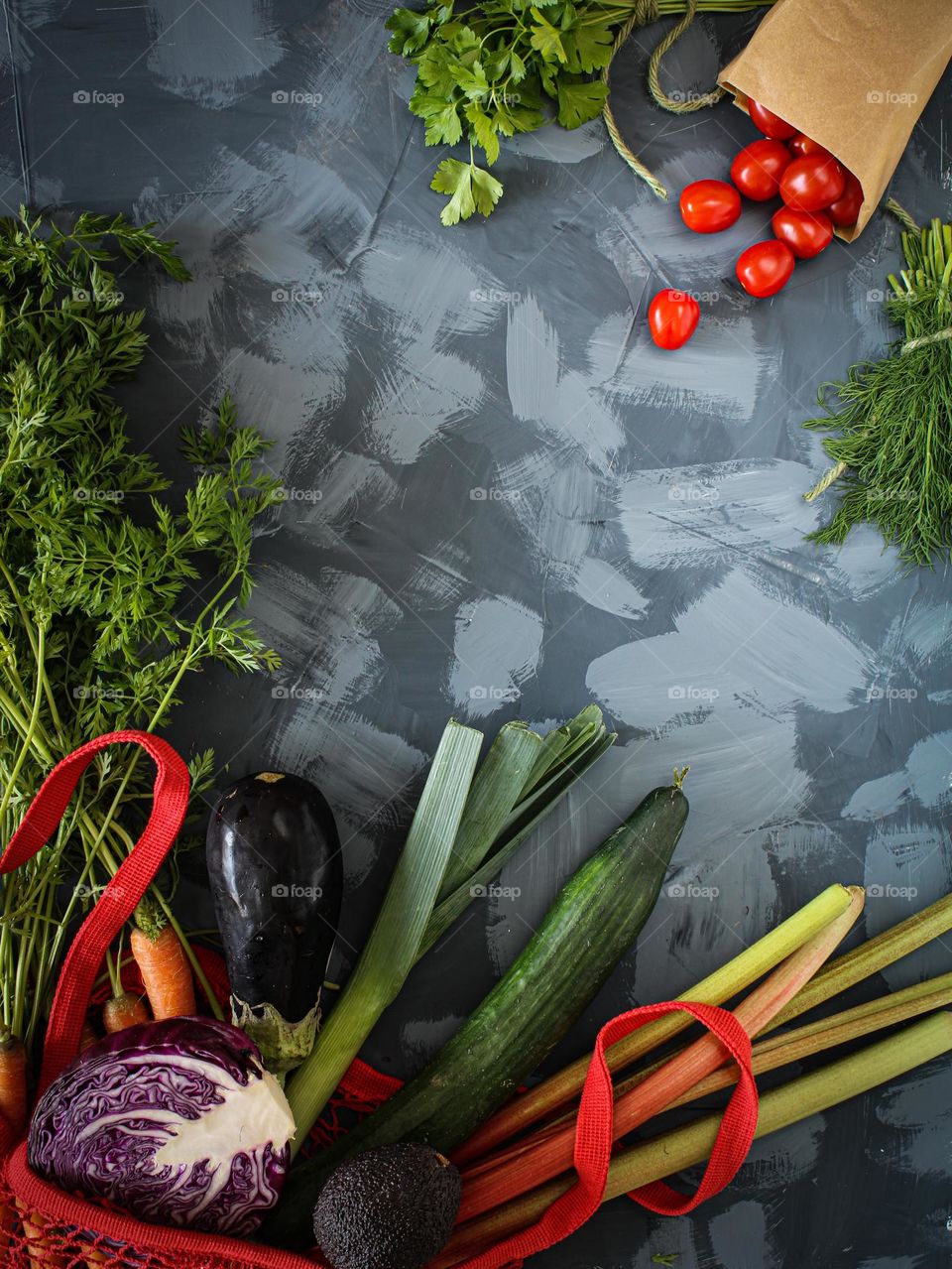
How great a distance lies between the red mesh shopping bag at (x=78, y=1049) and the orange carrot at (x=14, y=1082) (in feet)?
0.07

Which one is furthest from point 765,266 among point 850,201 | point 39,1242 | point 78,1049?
point 39,1242

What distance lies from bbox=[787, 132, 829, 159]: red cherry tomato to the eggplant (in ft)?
4.35

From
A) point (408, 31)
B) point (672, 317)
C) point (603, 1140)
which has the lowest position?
point (603, 1140)

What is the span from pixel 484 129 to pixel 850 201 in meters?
0.64

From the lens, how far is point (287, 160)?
1.54m

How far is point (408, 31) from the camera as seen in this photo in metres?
1.48

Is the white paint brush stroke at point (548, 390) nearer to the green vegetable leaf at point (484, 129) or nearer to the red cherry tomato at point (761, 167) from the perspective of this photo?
the green vegetable leaf at point (484, 129)

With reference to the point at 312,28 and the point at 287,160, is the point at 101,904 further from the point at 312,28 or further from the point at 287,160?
the point at 312,28

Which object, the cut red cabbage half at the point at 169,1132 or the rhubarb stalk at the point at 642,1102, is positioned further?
the rhubarb stalk at the point at 642,1102

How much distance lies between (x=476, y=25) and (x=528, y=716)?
1120mm

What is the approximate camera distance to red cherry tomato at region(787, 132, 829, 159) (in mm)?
1550

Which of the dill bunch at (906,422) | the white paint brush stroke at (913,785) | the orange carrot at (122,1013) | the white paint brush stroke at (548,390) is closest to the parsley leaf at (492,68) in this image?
the white paint brush stroke at (548,390)

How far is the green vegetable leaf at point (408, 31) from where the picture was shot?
57.9 inches

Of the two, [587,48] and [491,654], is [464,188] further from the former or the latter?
[491,654]
